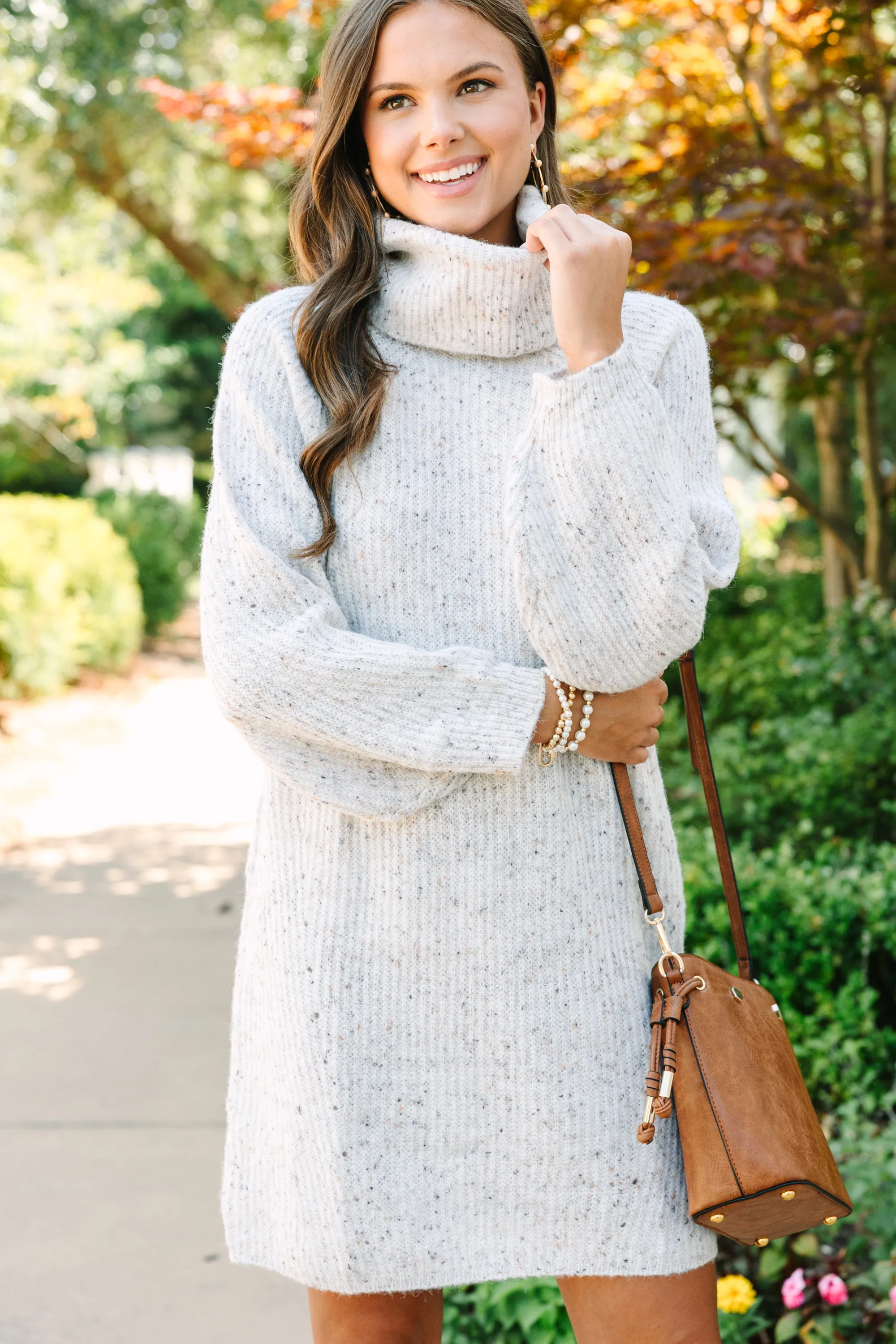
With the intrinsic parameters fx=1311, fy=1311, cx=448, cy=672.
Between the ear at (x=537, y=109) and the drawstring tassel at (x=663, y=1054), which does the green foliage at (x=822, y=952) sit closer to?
the drawstring tassel at (x=663, y=1054)

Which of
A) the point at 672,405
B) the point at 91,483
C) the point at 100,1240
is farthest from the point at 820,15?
the point at 91,483

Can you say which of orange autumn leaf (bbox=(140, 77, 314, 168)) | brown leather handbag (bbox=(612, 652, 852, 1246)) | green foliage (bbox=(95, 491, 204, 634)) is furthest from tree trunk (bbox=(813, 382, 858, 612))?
green foliage (bbox=(95, 491, 204, 634))

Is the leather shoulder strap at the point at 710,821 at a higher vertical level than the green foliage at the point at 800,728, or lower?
higher

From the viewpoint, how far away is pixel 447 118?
5.42 ft

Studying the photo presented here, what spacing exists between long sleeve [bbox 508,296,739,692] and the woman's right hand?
32mm

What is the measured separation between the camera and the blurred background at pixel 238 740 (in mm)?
2918

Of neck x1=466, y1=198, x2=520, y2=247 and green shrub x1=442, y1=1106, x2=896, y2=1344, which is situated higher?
neck x1=466, y1=198, x2=520, y2=247

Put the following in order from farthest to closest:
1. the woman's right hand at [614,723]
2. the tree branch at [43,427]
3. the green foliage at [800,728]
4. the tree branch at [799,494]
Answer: the tree branch at [43,427], the tree branch at [799,494], the green foliage at [800,728], the woman's right hand at [614,723]

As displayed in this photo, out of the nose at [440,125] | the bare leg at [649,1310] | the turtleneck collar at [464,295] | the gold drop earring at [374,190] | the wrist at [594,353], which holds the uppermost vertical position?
the nose at [440,125]

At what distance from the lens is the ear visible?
179cm

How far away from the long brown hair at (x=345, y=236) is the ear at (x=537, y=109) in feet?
0.04

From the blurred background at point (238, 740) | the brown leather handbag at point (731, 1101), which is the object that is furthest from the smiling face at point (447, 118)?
the brown leather handbag at point (731, 1101)

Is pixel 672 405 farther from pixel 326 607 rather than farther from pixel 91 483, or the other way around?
pixel 91 483

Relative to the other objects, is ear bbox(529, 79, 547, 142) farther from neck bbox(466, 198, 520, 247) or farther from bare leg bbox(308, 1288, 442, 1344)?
bare leg bbox(308, 1288, 442, 1344)
